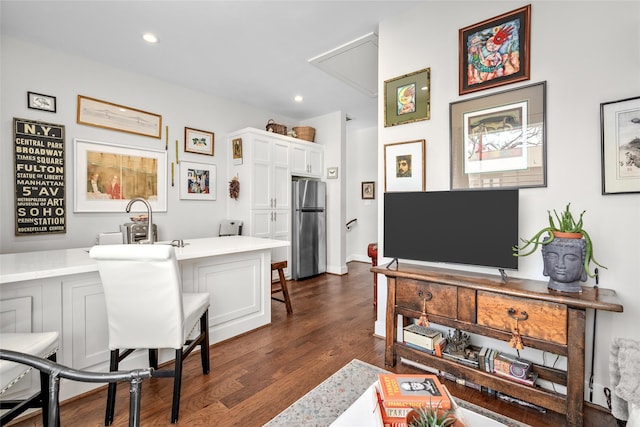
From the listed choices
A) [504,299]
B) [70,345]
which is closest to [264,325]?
[70,345]

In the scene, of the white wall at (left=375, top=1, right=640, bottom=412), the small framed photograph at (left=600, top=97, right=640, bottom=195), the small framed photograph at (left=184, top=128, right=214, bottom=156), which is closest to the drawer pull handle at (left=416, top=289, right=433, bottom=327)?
Result: the white wall at (left=375, top=1, right=640, bottom=412)

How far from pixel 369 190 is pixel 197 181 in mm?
3444

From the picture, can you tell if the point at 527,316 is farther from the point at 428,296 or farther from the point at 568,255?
the point at 428,296

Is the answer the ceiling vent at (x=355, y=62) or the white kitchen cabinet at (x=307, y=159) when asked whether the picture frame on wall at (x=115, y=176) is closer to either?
the white kitchen cabinet at (x=307, y=159)

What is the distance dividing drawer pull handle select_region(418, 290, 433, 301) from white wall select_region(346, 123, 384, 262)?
4.03 m

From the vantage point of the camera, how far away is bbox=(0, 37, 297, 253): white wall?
271 cm

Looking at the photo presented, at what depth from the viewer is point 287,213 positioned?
15.4ft

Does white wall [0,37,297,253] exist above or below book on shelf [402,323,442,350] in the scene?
above

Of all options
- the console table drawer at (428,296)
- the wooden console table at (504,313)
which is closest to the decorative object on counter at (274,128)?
the wooden console table at (504,313)

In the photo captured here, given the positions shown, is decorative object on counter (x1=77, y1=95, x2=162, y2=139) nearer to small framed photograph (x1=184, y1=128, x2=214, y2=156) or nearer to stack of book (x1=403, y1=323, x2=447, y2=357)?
small framed photograph (x1=184, y1=128, x2=214, y2=156)

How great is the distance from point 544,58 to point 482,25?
1.64 feet

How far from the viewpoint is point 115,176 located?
11.1ft

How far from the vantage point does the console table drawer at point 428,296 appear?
73.5 inches

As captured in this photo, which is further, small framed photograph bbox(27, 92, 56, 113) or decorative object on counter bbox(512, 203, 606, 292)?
small framed photograph bbox(27, 92, 56, 113)
